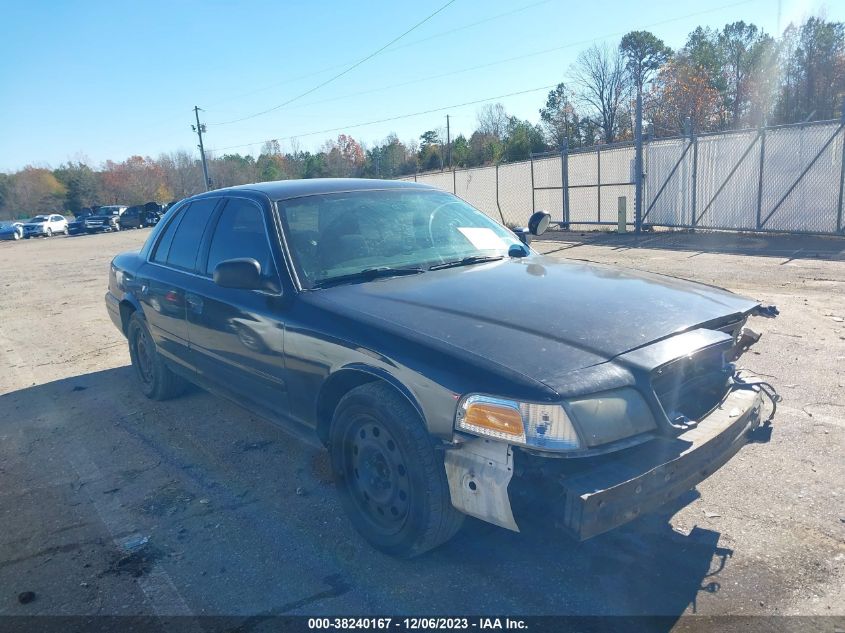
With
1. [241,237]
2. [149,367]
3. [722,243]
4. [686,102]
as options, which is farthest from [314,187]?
[686,102]

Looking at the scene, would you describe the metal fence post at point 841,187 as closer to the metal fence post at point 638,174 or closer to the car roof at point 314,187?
the metal fence post at point 638,174

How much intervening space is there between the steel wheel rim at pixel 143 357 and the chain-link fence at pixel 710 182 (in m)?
8.51

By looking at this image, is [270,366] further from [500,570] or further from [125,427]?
[125,427]

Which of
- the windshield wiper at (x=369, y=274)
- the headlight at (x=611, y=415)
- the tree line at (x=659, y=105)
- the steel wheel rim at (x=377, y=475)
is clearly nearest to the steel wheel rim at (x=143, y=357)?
the windshield wiper at (x=369, y=274)

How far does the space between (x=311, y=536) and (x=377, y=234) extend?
175cm

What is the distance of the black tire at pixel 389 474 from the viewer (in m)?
2.63

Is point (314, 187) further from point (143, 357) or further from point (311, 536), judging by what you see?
point (143, 357)

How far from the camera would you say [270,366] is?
11.7 ft

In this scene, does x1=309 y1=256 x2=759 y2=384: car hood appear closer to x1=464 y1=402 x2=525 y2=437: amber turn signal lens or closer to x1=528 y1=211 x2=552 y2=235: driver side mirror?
x1=464 y1=402 x2=525 y2=437: amber turn signal lens

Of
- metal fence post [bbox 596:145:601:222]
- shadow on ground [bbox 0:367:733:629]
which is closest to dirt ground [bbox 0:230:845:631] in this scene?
shadow on ground [bbox 0:367:733:629]

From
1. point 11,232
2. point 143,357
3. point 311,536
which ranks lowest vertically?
point 11,232

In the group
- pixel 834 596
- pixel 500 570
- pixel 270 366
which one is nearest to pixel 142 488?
Answer: pixel 270 366

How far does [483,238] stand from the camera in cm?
421

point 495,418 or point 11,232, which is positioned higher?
point 495,418
